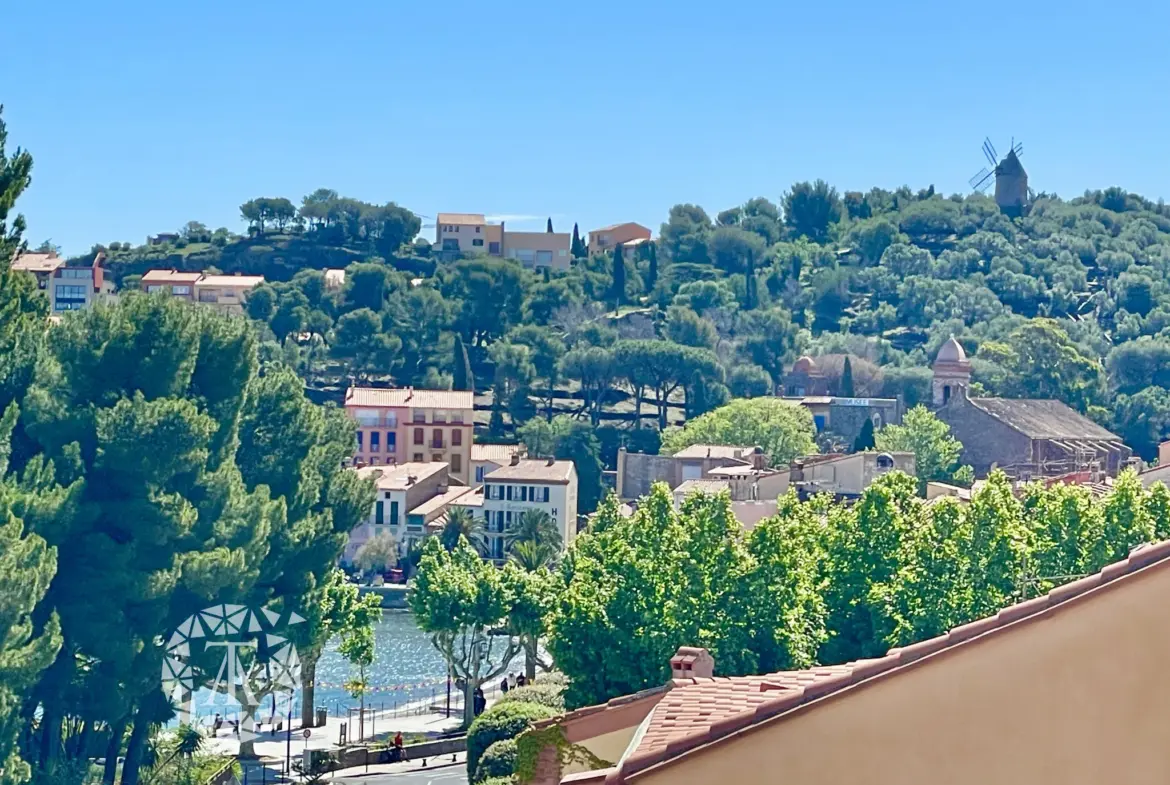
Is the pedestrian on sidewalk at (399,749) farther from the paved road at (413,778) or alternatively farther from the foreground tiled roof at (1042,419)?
the foreground tiled roof at (1042,419)

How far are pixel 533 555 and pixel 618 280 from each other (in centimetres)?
8614

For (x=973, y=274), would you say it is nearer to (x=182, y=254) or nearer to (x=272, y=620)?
(x=182, y=254)

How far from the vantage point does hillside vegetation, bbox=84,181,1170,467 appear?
414 ft

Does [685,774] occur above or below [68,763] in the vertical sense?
above

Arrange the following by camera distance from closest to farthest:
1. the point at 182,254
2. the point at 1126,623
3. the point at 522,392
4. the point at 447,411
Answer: the point at 1126,623 → the point at 447,411 → the point at 522,392 → the point at 182,254

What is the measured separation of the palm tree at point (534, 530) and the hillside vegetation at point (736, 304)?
30.1 metres

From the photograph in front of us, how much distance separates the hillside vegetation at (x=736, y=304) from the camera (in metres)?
126

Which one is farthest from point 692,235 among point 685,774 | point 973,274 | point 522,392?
point 685,774

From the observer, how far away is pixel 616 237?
177m

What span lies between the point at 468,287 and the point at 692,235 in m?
37.6

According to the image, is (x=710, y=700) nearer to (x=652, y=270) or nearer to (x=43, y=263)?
(x=43, y=263)

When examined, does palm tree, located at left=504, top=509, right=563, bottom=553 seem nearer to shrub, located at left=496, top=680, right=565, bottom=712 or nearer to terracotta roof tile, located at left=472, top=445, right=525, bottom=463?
terracotta roof tile, located at left=472, top=445, right=525, bottom=463

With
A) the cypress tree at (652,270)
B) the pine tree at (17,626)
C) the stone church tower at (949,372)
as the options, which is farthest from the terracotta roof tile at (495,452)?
the pine tree at (17,626)

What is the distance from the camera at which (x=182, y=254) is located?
6211 inches
